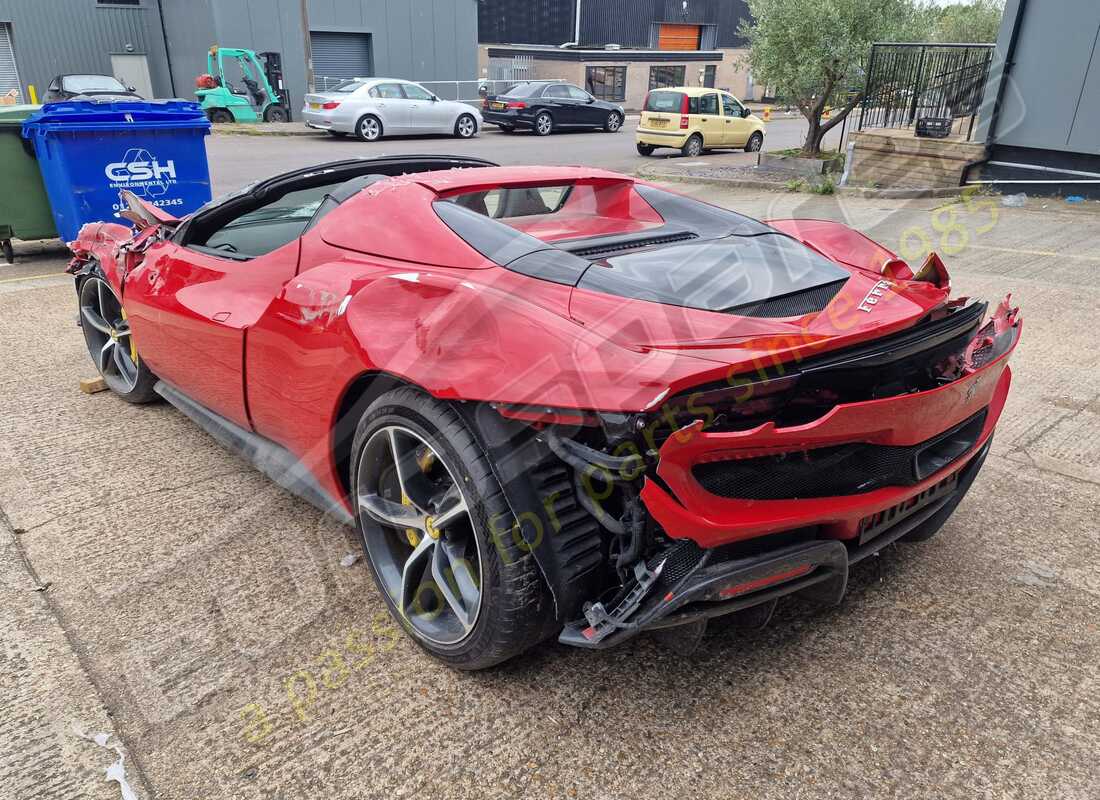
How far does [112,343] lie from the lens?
439 cm

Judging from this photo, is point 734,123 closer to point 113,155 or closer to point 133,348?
point 113,155

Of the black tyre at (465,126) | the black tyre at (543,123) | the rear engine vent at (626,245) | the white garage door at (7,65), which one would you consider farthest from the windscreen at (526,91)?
the rear engine vent at (626,245)

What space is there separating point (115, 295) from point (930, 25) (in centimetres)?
1499

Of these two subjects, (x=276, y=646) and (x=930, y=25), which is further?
(x=930, y=25)

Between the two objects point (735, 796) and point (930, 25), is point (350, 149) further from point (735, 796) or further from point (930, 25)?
point (735, 796)

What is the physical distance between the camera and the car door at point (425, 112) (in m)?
21.0

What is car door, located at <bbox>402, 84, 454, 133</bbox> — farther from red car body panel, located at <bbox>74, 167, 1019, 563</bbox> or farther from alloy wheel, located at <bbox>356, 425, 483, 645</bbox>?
alloy wheel, located at <bbox>356, 425, 483, 645</bbox>

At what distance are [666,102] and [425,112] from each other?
6.72 m

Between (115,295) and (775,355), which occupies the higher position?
(775,355)

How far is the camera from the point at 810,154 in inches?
599

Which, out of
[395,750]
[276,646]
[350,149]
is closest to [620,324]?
[395,750]

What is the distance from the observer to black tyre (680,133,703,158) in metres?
18.7

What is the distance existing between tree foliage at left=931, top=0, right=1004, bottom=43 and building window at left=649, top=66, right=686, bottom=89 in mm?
24512

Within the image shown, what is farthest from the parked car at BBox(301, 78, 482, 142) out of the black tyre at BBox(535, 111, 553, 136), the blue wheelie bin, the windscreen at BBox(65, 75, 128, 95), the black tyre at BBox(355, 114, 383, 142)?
the blue wheelie bin
